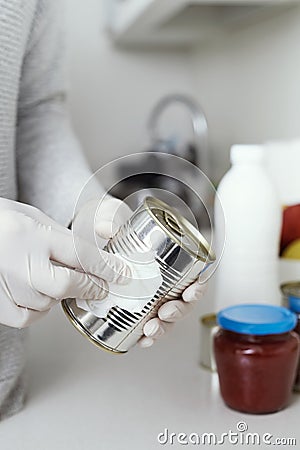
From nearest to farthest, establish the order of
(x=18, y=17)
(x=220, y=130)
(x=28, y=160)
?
(x=18, y=17) < (x=28, y=160) < (x=220, y=130)

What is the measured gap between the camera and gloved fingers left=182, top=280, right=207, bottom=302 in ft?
1.77

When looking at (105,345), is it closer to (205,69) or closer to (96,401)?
(96,401)

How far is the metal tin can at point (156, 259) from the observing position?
500mm

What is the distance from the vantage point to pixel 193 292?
54 centimetres

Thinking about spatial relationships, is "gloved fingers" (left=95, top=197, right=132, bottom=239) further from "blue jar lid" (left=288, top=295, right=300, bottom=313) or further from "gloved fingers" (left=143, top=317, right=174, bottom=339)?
"blue jar lid" (left=288, top=295, right=300, bottom=313)

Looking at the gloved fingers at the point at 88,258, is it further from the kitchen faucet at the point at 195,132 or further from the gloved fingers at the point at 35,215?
the kitchen faucet at the point at 195,132

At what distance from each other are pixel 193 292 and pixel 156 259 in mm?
54

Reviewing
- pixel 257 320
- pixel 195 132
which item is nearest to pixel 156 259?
pixel 257 320

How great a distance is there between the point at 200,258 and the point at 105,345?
100 mm

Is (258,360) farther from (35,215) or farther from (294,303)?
(35,215)

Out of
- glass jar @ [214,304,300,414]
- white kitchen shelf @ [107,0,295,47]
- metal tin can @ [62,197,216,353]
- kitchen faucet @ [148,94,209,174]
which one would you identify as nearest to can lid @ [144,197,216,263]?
metal tin can @ [62,197,216,353]

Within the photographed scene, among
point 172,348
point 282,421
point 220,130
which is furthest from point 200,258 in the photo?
point 220,130

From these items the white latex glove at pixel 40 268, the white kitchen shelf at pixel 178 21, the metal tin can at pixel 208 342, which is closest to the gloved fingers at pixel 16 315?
the white latex glove at pixel 40 268

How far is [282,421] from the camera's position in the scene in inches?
23.5
